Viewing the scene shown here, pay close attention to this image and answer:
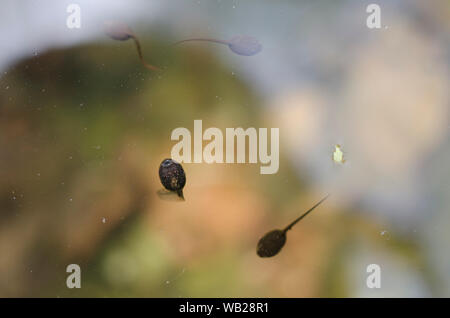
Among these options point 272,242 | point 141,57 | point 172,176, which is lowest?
point 272,242

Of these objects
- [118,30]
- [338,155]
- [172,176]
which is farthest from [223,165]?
[118,30]

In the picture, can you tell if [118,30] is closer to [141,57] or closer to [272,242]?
[141,57]

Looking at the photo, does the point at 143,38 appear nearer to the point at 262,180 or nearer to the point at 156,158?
the point at 156,158

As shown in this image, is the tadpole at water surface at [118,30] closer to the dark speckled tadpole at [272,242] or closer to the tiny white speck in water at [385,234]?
the dark speckled tadpole at [272,242]

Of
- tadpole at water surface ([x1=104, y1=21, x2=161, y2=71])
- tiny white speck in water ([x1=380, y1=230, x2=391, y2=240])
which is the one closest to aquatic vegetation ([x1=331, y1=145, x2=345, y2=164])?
tiny white speck in water ([x1=380, y1=230, x2=391, y2=240])
